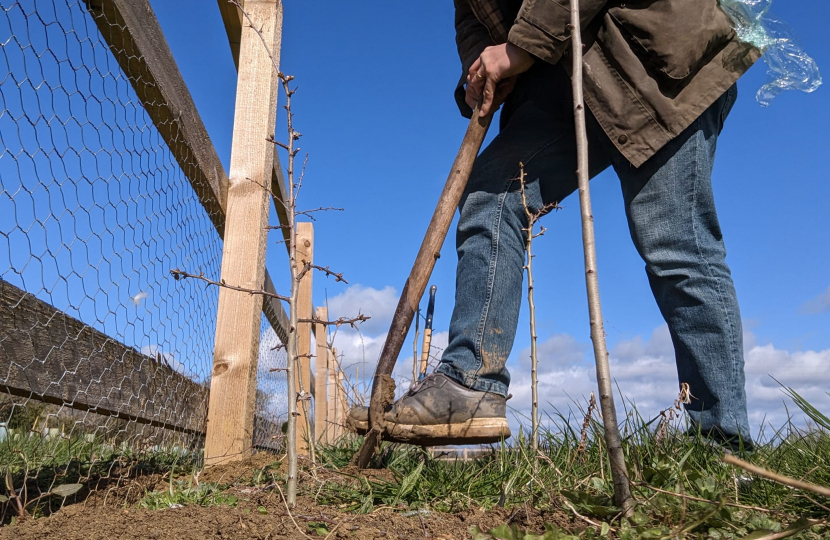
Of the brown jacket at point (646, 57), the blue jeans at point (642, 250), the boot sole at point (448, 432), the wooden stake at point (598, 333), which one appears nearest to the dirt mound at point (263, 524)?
the wooden stake at point (598, 333)

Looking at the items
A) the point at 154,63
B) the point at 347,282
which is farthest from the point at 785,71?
the point at 154,63

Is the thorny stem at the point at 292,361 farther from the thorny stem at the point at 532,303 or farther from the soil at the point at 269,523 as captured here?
the thorny stem at the point at 532,303

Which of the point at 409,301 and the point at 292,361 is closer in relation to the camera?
the point at 292,361

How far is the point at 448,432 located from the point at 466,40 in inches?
65.5

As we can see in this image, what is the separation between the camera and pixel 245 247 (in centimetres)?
274

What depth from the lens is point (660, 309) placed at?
2.35 meters

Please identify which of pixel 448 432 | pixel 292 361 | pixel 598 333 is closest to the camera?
pixel 598 333

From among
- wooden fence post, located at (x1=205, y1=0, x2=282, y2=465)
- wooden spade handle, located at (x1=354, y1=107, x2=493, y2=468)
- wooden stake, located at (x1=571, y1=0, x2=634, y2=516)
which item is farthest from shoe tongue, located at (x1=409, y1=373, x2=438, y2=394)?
wooden stake, located at (x1=571, y1=0, x2=634, y2=516)

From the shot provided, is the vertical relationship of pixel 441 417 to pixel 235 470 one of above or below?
above

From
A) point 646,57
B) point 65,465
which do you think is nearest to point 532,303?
point 646,57

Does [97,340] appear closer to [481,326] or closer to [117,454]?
[117,454]

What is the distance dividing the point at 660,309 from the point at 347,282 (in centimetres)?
131

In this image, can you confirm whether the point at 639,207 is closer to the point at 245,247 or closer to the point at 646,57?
the point at 646,57

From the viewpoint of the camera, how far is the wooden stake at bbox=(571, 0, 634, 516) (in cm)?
120
